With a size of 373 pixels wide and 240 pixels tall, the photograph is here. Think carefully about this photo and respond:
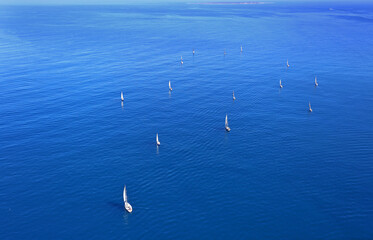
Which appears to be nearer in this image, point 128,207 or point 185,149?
point 128,207

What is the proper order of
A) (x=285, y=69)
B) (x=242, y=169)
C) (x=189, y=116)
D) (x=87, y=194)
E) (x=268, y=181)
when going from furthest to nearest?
(x=285, y=69)
(x=189, y=116)
(x=242, y=169)
(x=268, y=181)
(x=87, y=194)

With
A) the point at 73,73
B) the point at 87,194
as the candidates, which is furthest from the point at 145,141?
the point at 73,73

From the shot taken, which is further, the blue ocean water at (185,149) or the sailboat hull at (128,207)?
the sailboat hull at (128,207)

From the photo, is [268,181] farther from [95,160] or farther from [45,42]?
[45,42]

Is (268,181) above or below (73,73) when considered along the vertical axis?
below

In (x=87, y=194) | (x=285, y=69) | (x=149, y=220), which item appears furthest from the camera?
(x=285, y=69)

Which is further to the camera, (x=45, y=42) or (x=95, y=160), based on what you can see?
(x=45, y=42)

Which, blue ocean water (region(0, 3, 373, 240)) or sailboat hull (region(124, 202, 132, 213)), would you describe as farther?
sailboat hull (region(124, 202, 132, 213))

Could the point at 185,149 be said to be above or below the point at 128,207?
above
